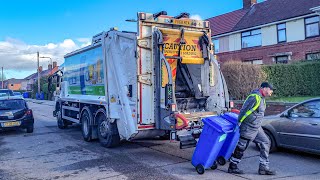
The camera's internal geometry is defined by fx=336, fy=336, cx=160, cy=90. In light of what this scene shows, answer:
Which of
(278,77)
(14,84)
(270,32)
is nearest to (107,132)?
(278,77)

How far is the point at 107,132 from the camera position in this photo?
8922 mm

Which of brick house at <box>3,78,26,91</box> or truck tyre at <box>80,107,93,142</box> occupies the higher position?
brick house at <box>3,78,26,91</box>

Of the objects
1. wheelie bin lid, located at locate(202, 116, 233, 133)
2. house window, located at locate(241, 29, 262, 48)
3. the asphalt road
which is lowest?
the asphalt road

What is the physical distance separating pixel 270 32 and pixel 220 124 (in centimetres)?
2288

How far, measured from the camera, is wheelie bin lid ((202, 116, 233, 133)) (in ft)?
20.2

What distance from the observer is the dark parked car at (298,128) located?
7.04 m

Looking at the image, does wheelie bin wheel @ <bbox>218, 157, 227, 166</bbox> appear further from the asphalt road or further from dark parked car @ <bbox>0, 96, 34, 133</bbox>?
dark parked car @ <bbox>0, 96, 34, 133</bbox>

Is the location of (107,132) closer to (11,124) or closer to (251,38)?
(11,124)

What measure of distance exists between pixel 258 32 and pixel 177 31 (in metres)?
21.8

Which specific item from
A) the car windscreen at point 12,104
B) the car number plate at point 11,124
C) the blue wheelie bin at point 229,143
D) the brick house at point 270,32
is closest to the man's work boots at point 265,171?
the blue wheelie bin at point 229,143

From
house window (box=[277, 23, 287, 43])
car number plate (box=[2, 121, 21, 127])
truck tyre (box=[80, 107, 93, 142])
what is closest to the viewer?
truck tyre (box=[80, 107, 93, 142])

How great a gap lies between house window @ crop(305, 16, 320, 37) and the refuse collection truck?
18413 millimetres

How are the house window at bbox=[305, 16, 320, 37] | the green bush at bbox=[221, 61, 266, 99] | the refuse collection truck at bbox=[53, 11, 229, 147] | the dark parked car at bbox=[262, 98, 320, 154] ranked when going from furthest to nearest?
the house window at bbox=[305, 16, 320, 37] < the green bush at bbox=[221, 61, 266, 99] < the refuse collection truck at bbox=[53, 11, 229, 147] < the dark parked car at bbox=[262, 98, 320, 154]

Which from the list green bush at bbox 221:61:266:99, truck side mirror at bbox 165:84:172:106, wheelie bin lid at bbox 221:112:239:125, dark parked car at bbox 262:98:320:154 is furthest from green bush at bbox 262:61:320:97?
wheelie bin lid at bbox 221:112:239:125
